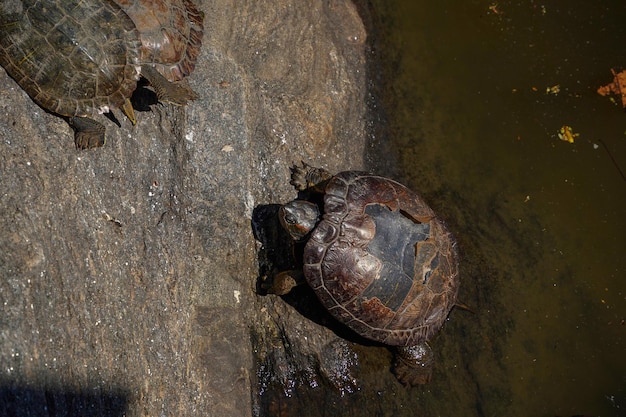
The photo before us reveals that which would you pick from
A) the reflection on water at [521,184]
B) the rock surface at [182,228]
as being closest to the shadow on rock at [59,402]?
the rock surface at [182,228]

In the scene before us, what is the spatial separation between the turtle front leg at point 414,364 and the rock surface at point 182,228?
0.42m

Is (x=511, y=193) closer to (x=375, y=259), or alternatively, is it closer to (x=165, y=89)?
(x=375, y=259)

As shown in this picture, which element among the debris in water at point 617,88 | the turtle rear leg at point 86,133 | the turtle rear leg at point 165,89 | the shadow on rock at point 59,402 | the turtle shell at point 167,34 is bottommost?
the shadow on rock at point 59,402

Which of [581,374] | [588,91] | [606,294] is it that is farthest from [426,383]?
[588,91]

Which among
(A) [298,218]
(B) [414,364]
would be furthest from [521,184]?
(A) [298,218]

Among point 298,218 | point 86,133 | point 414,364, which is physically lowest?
point 414,364

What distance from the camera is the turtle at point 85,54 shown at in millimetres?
3064

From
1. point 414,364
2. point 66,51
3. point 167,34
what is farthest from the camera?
point 414,364

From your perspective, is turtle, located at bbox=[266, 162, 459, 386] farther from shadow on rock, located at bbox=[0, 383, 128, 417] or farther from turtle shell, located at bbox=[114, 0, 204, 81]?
shadow on rock, located at bbox=[0, 383, 128, 417]

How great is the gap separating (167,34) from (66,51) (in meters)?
0.76

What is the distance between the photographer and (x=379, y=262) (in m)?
3.73

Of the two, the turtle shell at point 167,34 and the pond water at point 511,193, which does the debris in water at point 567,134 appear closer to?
the pond water at point 511,193

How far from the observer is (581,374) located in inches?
180

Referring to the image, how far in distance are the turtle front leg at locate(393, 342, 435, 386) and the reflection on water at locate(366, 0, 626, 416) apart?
0.59 ft
